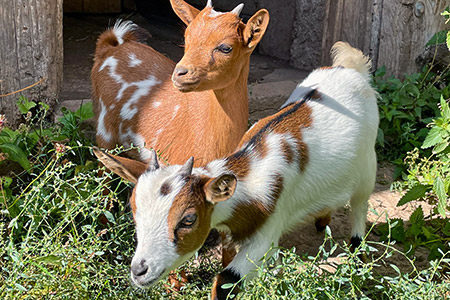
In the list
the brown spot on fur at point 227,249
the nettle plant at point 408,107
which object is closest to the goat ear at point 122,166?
the brown spot on fur at point 227,249

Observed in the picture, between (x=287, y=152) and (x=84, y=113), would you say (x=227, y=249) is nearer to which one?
(x=287, y=152)

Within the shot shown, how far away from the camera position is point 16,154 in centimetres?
403

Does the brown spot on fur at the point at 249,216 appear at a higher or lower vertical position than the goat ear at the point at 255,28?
lower

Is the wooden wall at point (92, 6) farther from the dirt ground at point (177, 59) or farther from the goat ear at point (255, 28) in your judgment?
the goat ear at point (255, 28)

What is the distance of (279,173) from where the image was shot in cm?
321

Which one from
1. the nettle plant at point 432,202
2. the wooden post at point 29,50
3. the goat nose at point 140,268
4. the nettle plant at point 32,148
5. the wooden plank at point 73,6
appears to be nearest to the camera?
the goat nose at point 140,268

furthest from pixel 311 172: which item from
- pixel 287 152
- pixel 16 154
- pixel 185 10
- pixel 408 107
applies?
pixel 408 107

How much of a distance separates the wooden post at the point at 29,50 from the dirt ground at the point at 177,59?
23.3 inches

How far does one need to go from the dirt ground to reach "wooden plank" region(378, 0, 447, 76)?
100 centimetres

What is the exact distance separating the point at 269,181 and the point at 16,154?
1710 mm

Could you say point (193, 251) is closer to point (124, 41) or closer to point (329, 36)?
point (124, 41)

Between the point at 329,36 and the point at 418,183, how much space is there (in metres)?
2.26

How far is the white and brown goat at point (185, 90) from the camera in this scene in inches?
139

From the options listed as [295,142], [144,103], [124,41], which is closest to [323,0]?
[124,41]
